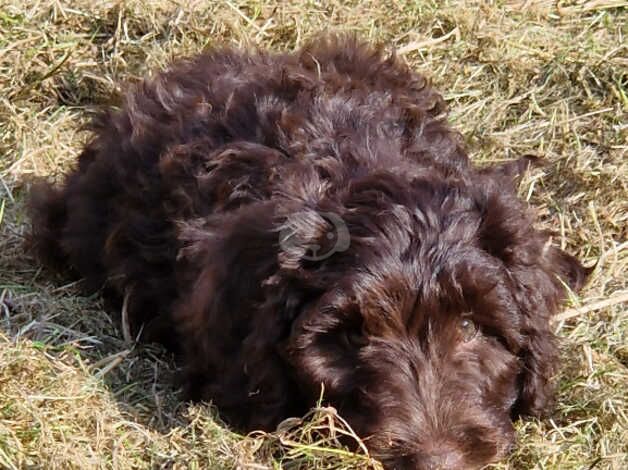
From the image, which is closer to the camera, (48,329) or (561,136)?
(48,329)

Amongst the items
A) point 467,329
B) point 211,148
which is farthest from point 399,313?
point 211,148

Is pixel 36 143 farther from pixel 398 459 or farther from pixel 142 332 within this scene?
pixel 398 459

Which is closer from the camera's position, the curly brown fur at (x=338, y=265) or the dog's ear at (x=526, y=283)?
the curly brown fur at (x=338, y=265)

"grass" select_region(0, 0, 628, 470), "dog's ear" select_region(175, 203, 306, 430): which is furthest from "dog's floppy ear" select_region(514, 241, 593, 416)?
"dog's ear" select_region(175, 203, 306, 430)

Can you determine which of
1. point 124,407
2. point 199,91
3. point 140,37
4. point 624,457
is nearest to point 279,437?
point 124,407

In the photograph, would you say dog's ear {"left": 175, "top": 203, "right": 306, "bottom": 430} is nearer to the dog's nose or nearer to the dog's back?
the dog's back

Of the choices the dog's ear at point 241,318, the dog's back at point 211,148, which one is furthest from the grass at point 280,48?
the dog's back at point 211,148

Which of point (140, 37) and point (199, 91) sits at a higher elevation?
point (199, 91)

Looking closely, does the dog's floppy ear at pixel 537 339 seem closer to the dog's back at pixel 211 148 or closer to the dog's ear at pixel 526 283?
the dog's ear at pixel 526 283
